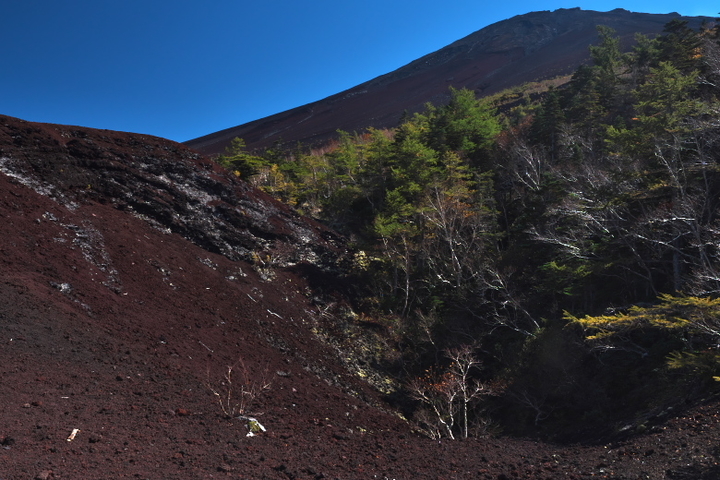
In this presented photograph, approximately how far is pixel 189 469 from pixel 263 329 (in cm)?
810

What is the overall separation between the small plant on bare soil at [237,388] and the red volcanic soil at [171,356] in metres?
0.10

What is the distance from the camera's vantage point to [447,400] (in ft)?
39.3

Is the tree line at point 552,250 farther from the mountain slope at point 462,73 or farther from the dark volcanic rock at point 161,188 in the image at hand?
the mountain slope at point 462,73

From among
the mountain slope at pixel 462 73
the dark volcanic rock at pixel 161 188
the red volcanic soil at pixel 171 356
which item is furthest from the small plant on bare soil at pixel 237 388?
the mountain slope at pixel 462 73

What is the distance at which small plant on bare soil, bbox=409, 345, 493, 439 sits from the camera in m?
10.8

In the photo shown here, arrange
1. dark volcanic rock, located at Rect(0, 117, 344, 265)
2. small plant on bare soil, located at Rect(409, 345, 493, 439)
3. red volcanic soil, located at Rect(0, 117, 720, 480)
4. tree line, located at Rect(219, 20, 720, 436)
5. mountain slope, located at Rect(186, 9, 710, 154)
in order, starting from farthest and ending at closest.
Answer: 1. mountain slope, located at Rect(186, 9, 710, 154)
2. dark volcanic rock, located at Rect(0, 117, 344, 265)
3. tree line, located at Rect(219, 20, 720, 436)
4. small plant on bare soil, located at Rect(409, 345, 493, 439)
5. red volcanic soil, located at Rect(0, 117, 720, 480)

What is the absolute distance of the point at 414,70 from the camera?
90.1 metres

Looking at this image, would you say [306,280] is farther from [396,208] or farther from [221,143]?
[221,143]

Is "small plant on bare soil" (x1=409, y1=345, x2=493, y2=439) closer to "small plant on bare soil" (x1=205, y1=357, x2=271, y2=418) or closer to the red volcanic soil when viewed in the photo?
the red volcanic soil

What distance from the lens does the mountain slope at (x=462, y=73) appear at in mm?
67438

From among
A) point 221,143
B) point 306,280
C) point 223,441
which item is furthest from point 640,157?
point 221,143

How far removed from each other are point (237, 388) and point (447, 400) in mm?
6254

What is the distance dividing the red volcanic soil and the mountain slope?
46.0 meters

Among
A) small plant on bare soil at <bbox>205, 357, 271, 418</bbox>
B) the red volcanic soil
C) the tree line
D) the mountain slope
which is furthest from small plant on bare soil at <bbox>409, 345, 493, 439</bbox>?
the mountain slope
